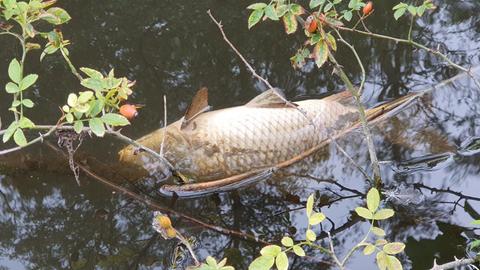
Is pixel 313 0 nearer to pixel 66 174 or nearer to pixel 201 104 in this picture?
pixel 201 104

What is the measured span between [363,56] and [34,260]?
2.51 meters

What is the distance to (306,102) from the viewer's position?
3455 millimetres

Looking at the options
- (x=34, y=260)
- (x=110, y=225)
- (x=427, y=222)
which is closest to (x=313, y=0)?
(x=427, y=222)

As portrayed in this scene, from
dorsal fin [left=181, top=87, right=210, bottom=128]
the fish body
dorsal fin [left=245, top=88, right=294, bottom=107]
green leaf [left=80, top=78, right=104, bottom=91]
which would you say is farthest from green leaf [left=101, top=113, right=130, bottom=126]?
dorsal fin [left=245, top=88, right=294, bottom=107]

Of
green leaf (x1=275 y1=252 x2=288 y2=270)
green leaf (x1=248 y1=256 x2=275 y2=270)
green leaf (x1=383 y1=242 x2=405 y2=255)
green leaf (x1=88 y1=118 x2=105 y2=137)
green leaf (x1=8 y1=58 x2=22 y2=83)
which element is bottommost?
green leaf (x1=383 y1=242 x2=405 y2=255)

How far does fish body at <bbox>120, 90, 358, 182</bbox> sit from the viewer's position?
3.24m

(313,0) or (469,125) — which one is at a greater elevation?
(313,0)

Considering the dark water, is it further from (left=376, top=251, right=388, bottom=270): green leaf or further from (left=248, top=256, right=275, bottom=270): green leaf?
(left=248, top=256, right=275, bottom=270): green leaf

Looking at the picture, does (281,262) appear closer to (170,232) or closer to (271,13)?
(170,232)

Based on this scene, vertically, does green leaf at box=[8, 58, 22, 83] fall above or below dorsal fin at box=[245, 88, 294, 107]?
above

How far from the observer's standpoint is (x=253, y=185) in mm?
3209

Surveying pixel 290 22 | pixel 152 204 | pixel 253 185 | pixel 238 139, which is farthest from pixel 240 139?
pixel 290 22

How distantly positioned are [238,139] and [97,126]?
1.15 metres

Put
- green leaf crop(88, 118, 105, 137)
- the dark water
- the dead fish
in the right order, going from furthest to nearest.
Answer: the dead fish, the dark water, green leaf crop(88, 118, 105, 137)
